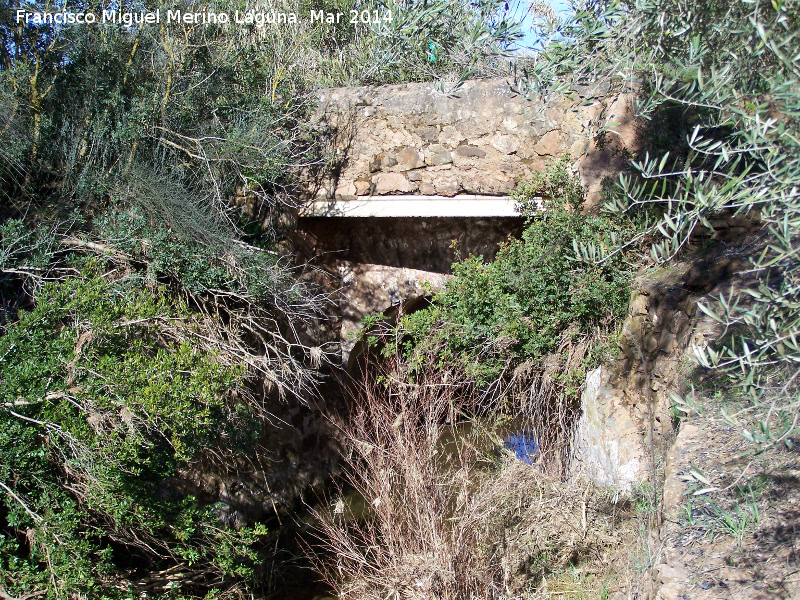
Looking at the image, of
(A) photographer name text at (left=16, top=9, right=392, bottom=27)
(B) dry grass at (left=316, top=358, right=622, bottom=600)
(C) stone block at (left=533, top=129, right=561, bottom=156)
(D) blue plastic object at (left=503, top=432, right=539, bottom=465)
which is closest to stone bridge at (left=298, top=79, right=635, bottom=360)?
(C) stone block at (left=533, top=129, right=561, bottom=156)

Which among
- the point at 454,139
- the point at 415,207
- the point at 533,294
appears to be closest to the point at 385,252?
the point at 415,207

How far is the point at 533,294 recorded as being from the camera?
4898 mm

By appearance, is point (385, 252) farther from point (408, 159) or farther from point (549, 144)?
point (549, 144)

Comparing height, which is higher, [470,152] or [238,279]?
[470,152]

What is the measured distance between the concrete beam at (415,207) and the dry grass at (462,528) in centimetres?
162

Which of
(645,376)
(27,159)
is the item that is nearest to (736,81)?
(645,376)

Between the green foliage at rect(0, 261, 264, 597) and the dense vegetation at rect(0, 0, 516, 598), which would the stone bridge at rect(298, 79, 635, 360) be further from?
the green foliage at rect(0, 261, 264, 597)

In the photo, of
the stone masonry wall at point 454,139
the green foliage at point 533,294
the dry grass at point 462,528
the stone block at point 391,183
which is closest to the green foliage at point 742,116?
the green foliage at point 533,294

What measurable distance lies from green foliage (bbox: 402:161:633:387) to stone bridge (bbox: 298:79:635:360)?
27 centimetres

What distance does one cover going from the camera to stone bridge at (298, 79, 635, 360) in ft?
16.5

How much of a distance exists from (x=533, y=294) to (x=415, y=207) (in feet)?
4.16

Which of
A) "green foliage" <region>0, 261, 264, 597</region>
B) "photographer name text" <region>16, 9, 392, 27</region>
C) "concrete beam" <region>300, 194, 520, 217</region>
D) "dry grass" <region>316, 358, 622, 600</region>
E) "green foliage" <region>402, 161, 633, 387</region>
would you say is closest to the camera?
"green foliage" <region>0, 261, 264, 597</region>

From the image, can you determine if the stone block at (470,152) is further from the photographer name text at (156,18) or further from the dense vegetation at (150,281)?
the photographer name text at (156,18)

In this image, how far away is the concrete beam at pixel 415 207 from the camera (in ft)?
17.0
